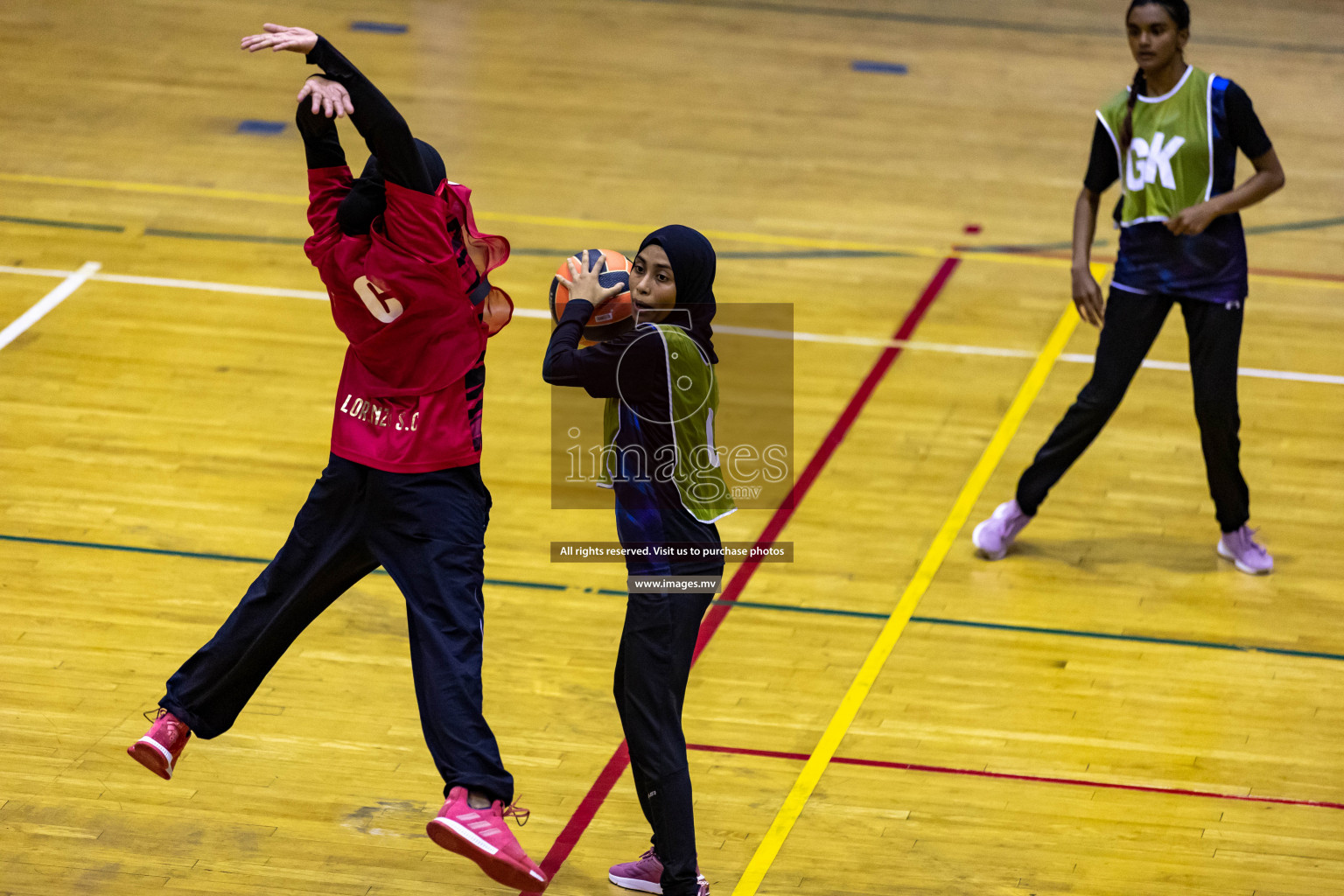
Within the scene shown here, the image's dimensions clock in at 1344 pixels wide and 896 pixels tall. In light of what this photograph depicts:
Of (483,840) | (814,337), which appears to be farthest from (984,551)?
(483,840)

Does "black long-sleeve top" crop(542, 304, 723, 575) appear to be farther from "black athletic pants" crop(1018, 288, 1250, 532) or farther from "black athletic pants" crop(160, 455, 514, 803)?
"black athletic pants" crop(1018, 288, 1250, 532)

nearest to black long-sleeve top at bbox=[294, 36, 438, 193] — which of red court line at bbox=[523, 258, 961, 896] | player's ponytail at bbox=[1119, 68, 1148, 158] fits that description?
red court line at bbox=[523, 258, 961, 896]

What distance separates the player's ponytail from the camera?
20.4 ft

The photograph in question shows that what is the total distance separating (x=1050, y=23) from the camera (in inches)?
599

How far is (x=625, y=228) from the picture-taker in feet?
33.0

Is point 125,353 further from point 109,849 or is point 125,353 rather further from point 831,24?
point 831,24

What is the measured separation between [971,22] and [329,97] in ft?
40.2

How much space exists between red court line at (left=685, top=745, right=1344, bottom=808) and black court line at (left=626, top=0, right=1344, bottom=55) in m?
10.9

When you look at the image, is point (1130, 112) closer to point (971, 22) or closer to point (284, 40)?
point (284, 40)

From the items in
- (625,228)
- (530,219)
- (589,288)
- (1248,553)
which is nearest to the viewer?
(589,288)

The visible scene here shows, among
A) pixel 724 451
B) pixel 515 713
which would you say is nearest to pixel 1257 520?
pixel 724 451

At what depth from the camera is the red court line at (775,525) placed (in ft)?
16.1

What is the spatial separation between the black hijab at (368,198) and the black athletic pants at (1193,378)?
3.26 m

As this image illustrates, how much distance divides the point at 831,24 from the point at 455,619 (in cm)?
1180
